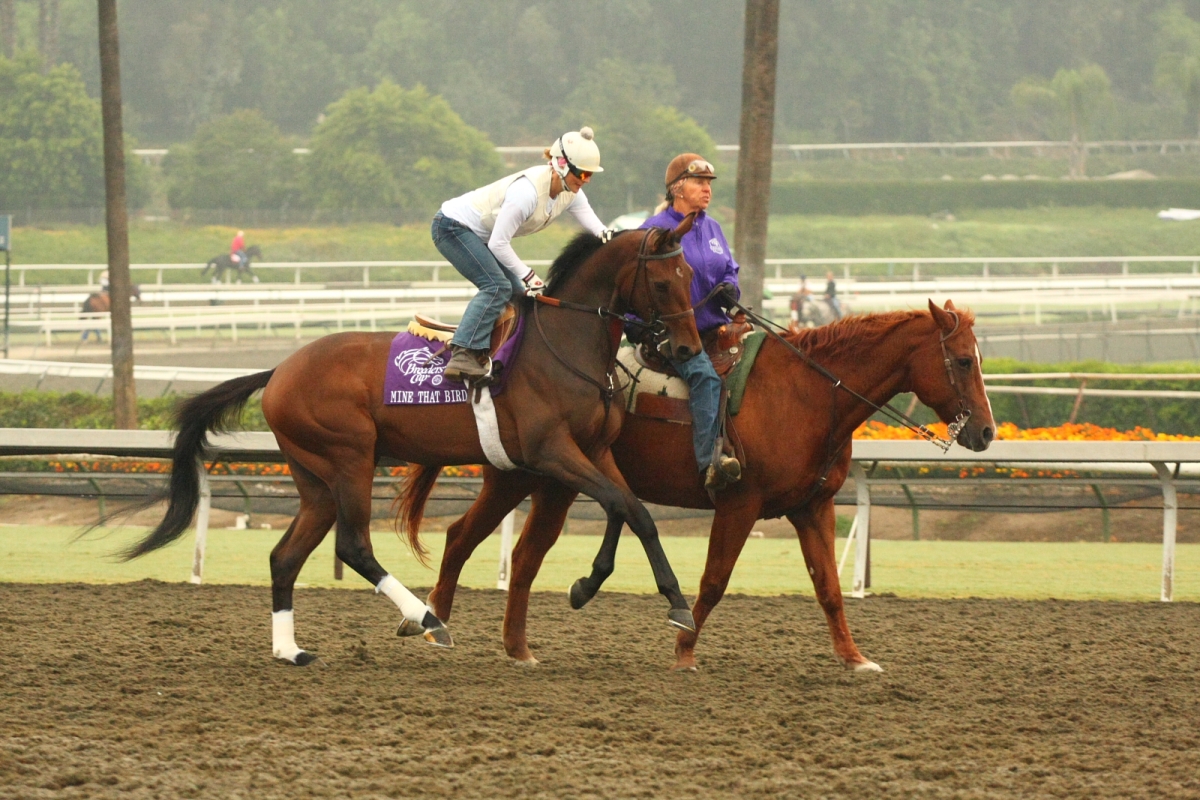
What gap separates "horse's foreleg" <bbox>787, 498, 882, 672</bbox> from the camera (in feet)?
20.9

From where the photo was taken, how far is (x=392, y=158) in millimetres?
53219

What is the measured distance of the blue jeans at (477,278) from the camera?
630 centimetres

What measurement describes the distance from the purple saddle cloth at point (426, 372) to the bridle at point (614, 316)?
0.13m

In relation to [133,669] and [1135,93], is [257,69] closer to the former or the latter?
[1135,93]

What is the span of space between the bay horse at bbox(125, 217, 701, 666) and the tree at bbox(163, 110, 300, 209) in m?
47.3

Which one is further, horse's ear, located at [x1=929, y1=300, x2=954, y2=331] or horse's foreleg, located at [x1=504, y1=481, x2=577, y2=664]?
horse's foreleg, located at [x1=504, y1=481, x2=577, y2=664]

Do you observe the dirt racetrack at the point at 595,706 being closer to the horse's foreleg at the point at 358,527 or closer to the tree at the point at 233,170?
the horse's foreleg at the point at 358,527

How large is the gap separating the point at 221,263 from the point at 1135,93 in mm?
52713

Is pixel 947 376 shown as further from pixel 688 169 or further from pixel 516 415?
pixel 516 415

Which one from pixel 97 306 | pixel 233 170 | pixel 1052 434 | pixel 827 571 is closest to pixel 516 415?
pixel 827 571

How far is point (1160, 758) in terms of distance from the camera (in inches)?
187

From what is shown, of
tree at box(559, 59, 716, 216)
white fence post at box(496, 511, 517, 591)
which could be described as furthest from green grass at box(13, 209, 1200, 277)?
white fence post at box(496, 511, 517, 591)

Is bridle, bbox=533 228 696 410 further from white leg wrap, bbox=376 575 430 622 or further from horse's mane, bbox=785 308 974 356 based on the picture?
white leg wrap, bbox=376 575 430 622

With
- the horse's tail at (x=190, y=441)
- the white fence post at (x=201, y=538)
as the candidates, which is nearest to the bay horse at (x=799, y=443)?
the horse's tail at (x=190, y=441)
